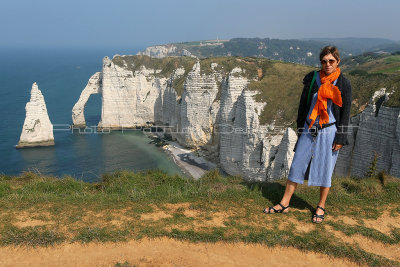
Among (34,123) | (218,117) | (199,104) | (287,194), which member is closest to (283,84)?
(218,117)

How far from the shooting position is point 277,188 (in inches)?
309

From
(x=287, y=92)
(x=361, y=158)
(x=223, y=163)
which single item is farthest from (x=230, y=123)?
(x=361, y=158)

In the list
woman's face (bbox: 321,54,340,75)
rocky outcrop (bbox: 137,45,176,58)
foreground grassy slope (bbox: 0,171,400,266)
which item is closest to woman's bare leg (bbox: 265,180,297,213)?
foreground grassy slope (bbox: 0,171,400,266)

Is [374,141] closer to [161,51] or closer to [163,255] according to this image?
[163,255]

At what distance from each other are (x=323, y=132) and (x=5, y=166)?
43.3 meters

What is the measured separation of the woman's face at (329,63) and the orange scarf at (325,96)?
88mm

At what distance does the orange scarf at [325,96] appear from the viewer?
544 centimetres

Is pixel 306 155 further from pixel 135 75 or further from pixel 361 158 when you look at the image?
pixel 135 75

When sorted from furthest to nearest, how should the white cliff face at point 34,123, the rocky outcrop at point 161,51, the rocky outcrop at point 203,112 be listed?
the rocky outcrop at point 161,51 → the white cliff face at point 34,123 → the rocky outcrop at point 203,112

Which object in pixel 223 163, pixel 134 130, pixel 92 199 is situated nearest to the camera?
pixel 92 199

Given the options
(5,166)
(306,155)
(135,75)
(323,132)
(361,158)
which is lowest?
(5,166)

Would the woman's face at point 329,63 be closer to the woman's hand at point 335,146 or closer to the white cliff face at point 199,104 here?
the woman's hand at point 335,146

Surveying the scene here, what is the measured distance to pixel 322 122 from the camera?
5.64 m


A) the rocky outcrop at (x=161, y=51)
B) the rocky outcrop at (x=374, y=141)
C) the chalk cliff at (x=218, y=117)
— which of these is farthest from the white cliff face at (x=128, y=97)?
the rocky outcrop at (x=161, y=51)
